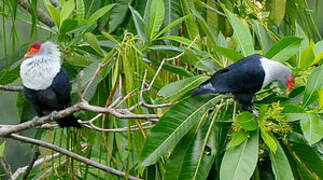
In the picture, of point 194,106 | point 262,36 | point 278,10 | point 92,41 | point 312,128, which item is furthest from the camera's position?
point 278,10

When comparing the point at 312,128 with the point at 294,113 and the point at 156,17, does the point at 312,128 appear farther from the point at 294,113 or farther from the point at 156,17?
the point at 156,17

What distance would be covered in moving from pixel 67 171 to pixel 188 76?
1.58ft

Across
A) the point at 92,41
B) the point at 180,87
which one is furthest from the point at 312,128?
the point at 92,41

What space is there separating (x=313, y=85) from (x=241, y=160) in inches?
11.8

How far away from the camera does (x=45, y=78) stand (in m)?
2.59

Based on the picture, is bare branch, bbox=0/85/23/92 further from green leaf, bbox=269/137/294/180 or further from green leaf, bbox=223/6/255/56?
green leaf, bbox=269/137/294/180

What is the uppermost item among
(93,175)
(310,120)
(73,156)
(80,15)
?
(80,15)

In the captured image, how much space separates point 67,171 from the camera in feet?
8.20

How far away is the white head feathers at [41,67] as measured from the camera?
2.55m

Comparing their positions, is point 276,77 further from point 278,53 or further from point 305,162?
point 305,162

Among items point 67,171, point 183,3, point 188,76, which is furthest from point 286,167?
point 183,3

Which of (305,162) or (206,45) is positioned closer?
(305,162)

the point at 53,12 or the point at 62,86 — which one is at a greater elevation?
the point at 53,12

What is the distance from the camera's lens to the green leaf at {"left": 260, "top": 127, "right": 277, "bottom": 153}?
214 cm
